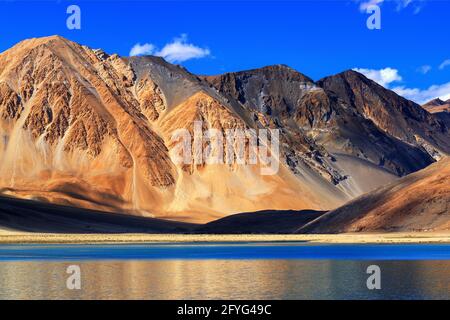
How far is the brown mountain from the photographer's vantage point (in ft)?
357

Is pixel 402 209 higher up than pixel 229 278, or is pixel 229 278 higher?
pixel 402 209

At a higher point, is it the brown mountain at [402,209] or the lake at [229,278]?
the brown mountain at [402,209]

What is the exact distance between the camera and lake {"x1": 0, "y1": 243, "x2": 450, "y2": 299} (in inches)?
1484

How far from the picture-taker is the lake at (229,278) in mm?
37688

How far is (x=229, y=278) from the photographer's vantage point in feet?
148

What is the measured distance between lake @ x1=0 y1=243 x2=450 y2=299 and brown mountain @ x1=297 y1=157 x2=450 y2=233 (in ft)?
154

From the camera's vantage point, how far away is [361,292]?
37.9 metres

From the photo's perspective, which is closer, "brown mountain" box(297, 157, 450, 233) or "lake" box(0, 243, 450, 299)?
"lake" box(0, 243, 450, 299)

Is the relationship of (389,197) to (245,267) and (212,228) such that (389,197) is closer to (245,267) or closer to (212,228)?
(212,228)

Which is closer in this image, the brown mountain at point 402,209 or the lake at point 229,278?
the lake at point 229,278

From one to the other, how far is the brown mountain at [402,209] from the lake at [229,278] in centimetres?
4684

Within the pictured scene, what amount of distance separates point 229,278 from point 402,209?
239 ft

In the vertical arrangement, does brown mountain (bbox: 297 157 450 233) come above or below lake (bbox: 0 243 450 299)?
above
